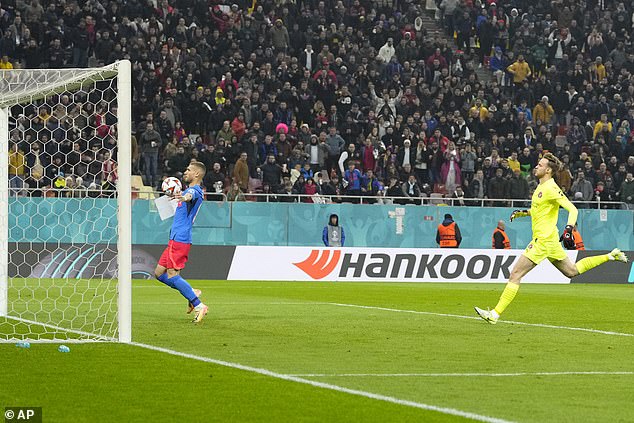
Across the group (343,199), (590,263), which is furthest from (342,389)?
(343,199)

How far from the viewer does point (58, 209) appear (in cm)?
2420

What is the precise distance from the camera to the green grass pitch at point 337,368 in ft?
23.1

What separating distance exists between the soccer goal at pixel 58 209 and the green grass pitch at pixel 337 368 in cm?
158

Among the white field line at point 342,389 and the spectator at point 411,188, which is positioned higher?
the spectator at point 411,188

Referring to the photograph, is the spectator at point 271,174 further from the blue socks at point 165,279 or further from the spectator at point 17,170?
the blue socks at point 165,279

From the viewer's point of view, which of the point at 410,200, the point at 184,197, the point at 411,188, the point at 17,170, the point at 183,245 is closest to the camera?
the point at 184,197

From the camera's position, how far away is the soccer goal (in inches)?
560

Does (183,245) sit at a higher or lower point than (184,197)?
lower

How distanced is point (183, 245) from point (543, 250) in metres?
4.29

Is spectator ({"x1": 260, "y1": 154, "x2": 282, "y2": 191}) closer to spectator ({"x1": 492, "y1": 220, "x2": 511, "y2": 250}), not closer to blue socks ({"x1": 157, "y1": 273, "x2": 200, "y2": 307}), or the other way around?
spectator ({"x1": 492, "y1": 220, "x2": 511, "y2": 250})

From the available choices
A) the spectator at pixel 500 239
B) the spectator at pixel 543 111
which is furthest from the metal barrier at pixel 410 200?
the spectator at pixel 543 111

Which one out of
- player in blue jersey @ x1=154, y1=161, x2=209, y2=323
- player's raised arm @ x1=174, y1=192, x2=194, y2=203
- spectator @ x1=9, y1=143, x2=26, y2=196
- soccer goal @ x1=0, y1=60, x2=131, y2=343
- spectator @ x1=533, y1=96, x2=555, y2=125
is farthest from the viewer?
spectator @ x1=533, y1=96, x2=555, y2=125

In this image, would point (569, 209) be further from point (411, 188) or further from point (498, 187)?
point (498, 187)

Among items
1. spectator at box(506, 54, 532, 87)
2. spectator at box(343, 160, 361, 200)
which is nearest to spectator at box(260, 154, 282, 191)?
spectator at box(343, 160, 361, 200)
